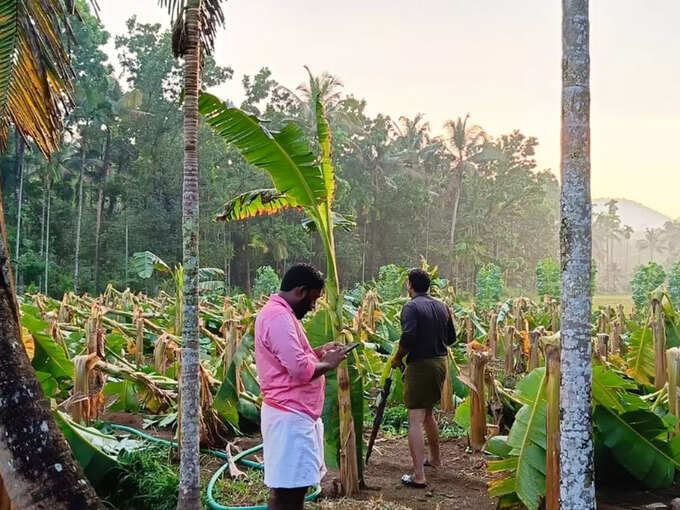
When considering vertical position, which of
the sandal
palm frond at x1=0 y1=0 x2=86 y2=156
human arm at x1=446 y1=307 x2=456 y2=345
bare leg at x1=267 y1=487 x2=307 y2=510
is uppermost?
palm frond at x1=0 y1=0 x2=86 y2=156

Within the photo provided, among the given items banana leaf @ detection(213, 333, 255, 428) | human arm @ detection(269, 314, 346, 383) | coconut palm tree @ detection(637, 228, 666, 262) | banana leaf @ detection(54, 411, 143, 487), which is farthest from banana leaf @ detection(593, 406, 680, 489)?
coconut palm tree @ detection(637, 228, 666, 262)

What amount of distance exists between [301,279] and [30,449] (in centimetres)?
152

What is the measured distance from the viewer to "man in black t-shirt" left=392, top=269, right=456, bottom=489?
16.7 ft

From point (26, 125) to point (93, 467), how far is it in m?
2.52

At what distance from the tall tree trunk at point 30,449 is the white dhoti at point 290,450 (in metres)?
0.89

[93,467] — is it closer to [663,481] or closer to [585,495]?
[585,495]

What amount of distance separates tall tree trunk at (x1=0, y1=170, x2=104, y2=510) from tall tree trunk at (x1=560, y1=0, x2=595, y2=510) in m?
2.17

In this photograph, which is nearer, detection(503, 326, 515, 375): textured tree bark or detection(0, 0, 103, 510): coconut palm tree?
detection(0, 0, 103, 510): coconut palm tree

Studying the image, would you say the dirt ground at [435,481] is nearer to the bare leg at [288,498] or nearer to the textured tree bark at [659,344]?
the bare leg at [288,498]

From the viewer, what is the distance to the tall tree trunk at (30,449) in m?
2.70

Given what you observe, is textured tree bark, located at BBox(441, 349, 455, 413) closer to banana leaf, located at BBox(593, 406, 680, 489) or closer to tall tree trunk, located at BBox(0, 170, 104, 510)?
banana leaf, located at BBox(593, 406, 680, 489)

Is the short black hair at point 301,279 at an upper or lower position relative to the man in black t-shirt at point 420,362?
upper

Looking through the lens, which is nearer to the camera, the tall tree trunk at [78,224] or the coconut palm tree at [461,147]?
the tall tree trunk at [78,224]

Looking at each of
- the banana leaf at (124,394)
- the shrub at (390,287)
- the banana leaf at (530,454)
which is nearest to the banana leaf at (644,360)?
the banana leaf at (530,454)
